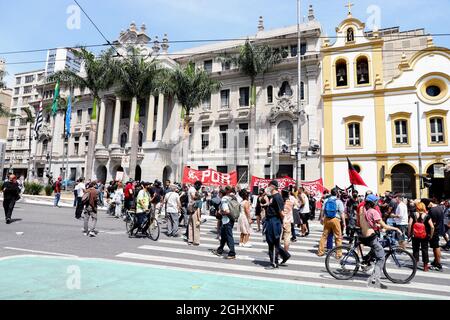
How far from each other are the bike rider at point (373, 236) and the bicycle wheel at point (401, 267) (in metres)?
0.38

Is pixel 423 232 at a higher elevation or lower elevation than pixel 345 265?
higher

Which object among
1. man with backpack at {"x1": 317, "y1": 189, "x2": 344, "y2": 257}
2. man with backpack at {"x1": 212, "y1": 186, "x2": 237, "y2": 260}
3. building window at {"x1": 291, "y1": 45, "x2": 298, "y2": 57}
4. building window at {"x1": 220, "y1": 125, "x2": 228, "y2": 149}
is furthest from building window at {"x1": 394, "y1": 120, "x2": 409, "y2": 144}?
man with backpack at {"x1": 212, "y1": 186, "x2": 237, "y2": 260}

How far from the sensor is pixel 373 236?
589 centimetres

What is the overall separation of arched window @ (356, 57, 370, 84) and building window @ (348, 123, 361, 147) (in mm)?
4101

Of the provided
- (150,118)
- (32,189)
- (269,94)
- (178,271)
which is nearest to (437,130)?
(269,94)

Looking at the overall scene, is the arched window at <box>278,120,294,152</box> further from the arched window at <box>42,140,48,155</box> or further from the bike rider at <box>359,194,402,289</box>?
the arched window at <box>42,140,48,155</box>

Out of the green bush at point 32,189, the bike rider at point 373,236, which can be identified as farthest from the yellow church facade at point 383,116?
the green bush at point 32,189

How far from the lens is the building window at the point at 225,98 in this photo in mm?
31962

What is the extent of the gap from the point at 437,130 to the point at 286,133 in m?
12.3

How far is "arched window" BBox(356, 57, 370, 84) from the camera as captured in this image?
83.9ft

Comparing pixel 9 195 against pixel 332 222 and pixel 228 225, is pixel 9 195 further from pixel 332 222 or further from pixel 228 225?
pixel 332 222

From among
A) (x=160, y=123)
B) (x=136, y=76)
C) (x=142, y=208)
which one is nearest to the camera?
(x=142, y=208)

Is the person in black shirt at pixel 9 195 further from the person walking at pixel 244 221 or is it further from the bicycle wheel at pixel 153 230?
the person walking at pixel 244 221
